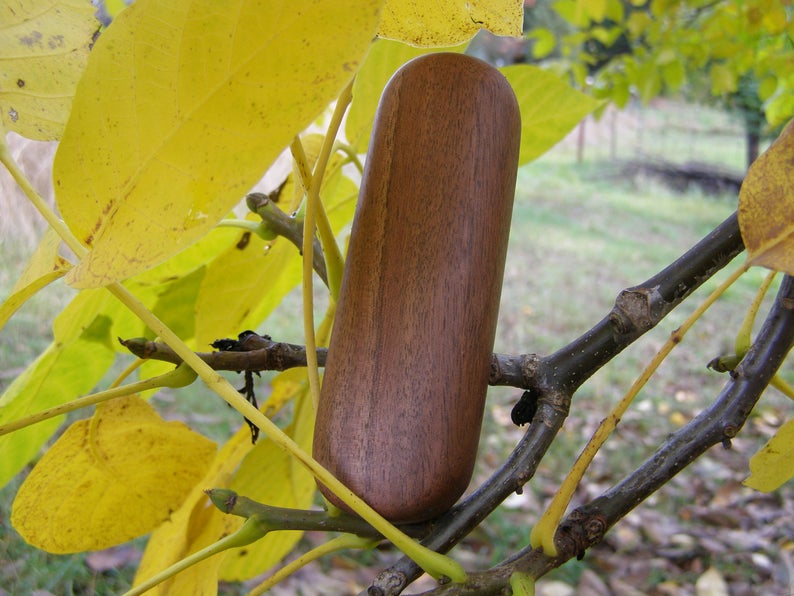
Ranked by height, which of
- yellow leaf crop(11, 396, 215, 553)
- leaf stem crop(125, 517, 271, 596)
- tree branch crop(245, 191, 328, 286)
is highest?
tree branch crop(245, 191, 328, 286)

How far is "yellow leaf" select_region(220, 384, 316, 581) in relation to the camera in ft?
1.27

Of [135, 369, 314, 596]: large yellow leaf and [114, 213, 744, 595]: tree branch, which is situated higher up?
[114, 213, 744, 595]: tree branch

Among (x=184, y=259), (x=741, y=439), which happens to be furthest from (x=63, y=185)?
(x=741, y=439)

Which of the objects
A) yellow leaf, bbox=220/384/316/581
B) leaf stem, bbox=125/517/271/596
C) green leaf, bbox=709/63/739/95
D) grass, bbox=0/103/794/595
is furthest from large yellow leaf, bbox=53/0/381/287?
green leaf, bbox=709/63/739/95

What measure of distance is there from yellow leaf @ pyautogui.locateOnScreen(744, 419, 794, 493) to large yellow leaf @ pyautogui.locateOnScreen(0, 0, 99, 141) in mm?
324

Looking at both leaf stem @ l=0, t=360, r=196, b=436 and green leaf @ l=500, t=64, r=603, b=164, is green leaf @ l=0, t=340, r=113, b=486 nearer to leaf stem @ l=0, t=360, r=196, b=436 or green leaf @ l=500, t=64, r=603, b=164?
leaf stem @ l=0, t=360, r=196, b=436

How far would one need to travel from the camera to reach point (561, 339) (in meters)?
2.13

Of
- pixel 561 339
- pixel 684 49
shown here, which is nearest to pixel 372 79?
pixel 684 49

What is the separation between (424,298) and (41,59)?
→ 0.18m

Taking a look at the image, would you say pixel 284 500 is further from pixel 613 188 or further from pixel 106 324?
pixel 613 188

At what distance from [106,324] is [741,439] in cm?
172

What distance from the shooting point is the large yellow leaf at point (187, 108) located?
182mm

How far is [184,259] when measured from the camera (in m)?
0.44

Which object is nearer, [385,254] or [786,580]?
[385,254]
